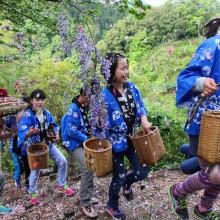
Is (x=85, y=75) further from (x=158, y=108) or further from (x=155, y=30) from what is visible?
(x=155, y=30)

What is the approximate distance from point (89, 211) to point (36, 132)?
1.39 meters

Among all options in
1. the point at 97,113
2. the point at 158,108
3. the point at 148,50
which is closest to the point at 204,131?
the point at 97,113

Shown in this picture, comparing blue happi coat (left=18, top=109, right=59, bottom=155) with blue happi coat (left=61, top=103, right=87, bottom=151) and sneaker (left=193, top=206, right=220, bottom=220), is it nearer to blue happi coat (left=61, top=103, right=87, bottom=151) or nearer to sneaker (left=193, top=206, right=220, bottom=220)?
blue happi coat (left=61, top=103, right=87, bottom=151)

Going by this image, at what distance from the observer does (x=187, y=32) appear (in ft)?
69.4

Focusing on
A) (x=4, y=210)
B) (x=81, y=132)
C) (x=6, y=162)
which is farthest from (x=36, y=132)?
(x=6, y=162)

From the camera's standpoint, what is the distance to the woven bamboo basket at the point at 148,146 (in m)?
3.04

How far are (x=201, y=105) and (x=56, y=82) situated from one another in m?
5.70

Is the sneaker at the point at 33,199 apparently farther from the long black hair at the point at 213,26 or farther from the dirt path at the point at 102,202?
the long black hair at the point at 213,26

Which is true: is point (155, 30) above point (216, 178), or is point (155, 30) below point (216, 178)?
above

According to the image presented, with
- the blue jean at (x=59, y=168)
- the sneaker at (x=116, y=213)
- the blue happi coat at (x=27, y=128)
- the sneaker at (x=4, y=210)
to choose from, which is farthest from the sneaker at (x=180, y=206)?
the sneaker at (x=4, y=210)

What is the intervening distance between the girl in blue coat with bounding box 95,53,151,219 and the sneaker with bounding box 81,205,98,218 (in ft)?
0.86

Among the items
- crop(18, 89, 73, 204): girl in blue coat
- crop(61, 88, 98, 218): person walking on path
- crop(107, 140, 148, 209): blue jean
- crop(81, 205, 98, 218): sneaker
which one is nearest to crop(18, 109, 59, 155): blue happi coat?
crop(18, 89, 73, 204): girl in blue coat

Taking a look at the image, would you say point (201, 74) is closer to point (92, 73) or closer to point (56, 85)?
point (92, 73)

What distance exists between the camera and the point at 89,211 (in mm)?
3668
